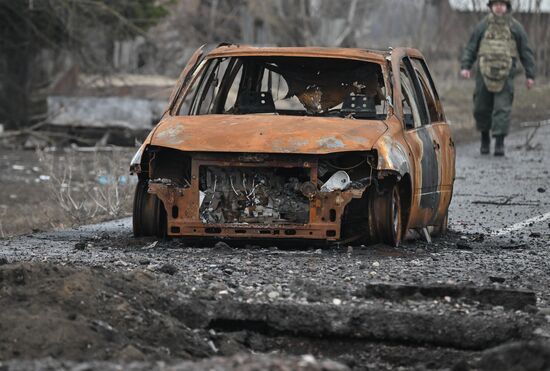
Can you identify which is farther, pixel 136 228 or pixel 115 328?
pixel 136 228

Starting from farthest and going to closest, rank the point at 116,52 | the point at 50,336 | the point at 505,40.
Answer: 1. the point at 116,52
2. the point at 505,40
3. the point at 50,336

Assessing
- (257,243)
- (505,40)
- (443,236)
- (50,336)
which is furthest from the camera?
(505,40)

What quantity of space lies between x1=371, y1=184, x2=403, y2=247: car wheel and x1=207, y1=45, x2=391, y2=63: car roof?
4.34ft

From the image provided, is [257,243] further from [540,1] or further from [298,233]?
[540,1]

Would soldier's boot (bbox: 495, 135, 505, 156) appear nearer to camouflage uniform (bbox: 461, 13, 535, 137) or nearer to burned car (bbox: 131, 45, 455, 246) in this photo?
camouflage uniform (bbox: 461, 13, 535, 137)

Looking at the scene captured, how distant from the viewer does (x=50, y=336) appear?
598 cm

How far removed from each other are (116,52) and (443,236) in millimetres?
28652

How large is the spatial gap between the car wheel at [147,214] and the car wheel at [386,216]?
1.56 m

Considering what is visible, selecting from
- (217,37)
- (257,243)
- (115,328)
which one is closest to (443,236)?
(257,243)

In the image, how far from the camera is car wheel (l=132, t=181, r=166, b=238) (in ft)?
31.7

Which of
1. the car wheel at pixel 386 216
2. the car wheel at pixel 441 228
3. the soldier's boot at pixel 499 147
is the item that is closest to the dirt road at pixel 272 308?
the car wheel at pixel 386 216

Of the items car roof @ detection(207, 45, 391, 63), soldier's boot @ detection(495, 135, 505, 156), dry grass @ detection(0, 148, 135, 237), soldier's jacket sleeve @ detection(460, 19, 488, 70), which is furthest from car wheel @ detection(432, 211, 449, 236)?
soldier's boot @ detection(495, 135, 505, 156)

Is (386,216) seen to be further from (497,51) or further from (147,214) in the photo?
(497,51)

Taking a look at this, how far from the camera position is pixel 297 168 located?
946 cm
